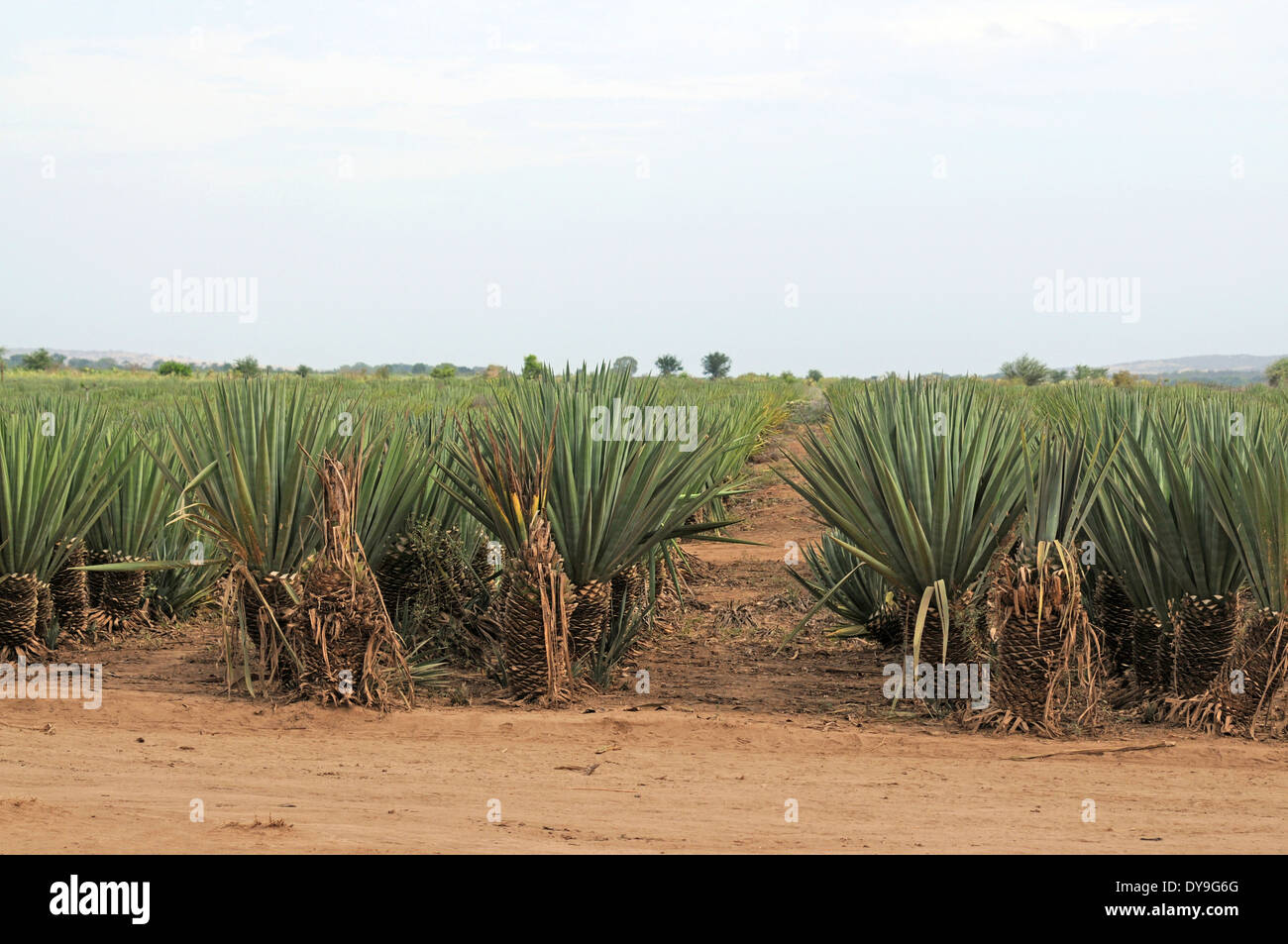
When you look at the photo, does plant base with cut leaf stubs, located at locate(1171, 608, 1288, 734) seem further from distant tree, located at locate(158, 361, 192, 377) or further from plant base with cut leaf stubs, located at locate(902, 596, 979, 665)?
distant tree, located at locate(158, 361, 192, 377)

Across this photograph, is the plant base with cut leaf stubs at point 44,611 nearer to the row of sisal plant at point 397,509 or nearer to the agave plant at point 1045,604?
the row of sisal plant at point 397,509

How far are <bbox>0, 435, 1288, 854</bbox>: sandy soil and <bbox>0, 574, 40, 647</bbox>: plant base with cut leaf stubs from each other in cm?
60

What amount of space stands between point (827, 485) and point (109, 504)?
5.05 m

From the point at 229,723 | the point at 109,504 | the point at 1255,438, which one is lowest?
the point at 229,723

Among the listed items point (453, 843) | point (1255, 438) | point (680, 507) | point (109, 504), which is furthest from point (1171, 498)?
point (109, 504)

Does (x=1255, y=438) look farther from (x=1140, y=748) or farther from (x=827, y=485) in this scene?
(x=827, y=485)

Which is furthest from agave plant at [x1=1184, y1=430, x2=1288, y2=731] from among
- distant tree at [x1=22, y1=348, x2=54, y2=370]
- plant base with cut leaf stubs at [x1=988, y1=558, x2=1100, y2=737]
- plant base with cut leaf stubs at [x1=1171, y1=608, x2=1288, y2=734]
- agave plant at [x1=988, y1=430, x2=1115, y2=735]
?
distant tree at [x1=22, y1=348, x2=54, y2=370]

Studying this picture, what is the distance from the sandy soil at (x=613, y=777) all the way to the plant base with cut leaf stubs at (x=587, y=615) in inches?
13.0

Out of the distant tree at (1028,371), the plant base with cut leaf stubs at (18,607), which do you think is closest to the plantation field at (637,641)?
the plant base with cut leaf stubs at (18,607)

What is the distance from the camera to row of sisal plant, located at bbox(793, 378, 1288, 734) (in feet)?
18.4

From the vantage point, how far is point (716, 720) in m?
5.95

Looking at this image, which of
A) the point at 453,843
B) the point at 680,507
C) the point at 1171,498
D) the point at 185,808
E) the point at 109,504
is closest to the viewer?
the point at 453,843

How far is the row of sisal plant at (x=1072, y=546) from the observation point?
561cm

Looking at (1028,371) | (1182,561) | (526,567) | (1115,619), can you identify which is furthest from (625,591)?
(1028,371)
